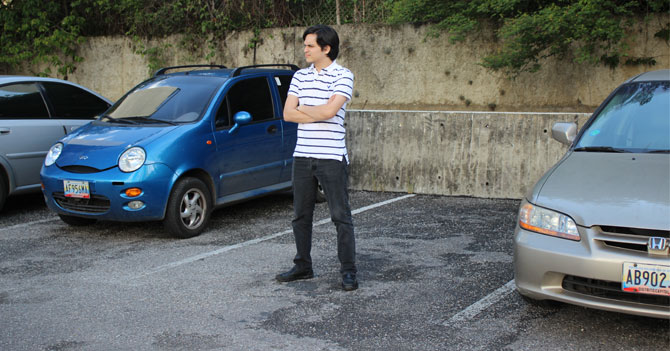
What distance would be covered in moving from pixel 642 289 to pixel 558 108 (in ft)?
25.5

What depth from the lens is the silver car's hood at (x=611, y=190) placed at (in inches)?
146

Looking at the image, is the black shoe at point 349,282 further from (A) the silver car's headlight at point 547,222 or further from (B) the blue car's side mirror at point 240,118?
(B) the blue car's side mirror at point 240,118

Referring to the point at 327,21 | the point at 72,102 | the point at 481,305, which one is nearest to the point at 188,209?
the point at 72,102

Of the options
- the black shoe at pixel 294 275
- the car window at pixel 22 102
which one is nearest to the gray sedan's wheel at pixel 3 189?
the car window at pixel 22 102

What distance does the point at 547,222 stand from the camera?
3963mm

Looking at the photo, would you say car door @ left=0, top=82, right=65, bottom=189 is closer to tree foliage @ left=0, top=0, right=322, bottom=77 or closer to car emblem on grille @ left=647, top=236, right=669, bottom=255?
tree foliage @ left=0, top=0, right=322, bottom=77

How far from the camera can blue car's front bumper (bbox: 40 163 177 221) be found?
616cm

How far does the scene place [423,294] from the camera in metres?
4.73

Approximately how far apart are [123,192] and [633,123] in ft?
14.4

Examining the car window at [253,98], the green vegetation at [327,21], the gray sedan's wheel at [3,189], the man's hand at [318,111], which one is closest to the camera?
the man's hand at [318,111]

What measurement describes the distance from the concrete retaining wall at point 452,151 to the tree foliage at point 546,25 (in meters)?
2.03

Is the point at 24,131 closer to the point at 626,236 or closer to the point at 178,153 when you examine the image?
the point at 178,153

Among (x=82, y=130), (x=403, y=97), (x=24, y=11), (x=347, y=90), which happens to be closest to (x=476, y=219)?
(x=347, y=90)

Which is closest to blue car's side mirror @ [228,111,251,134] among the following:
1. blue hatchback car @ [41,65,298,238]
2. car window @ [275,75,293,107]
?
blue hatchback car @ [41,65,298,238]
